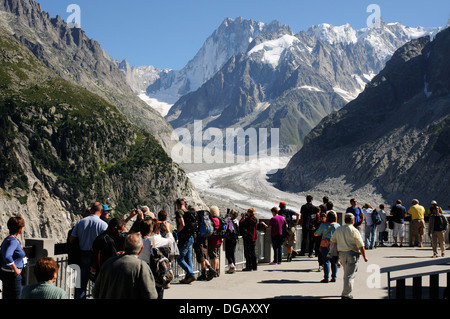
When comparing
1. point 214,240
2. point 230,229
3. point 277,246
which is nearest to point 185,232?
point 214,240

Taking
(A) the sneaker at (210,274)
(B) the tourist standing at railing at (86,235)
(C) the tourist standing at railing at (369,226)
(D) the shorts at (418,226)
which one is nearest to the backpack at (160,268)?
(B) the tourist standing at railing at (86,235)

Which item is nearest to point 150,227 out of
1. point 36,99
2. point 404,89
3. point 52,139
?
point 52,139

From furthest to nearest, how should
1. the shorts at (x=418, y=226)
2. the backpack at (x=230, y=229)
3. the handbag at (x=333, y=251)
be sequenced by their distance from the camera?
1. the shorts at (x=418, y=226)
2. the backpack at (x=230, y=229)
3. the handbag at (x=333, y=251)

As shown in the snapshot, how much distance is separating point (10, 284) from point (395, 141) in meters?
157

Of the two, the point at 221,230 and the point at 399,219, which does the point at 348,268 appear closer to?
the point at 221,230

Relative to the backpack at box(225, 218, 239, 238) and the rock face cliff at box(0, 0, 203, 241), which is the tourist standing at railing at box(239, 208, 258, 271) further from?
the rock face cliff at box(0, 0, 203, 241)

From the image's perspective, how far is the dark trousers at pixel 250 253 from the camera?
1834 centimetres

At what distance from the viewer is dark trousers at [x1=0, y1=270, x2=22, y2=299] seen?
10.9 m

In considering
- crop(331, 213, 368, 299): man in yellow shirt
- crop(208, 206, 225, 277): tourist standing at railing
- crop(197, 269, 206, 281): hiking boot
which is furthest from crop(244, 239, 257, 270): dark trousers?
crop(331, 213, 368, 299): man in yellow shirt

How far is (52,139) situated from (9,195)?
92.1 feet

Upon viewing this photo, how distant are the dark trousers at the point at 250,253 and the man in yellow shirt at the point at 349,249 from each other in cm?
493

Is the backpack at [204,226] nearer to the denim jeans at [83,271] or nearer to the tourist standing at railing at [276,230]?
the tourist standing at railing at [276,230]
